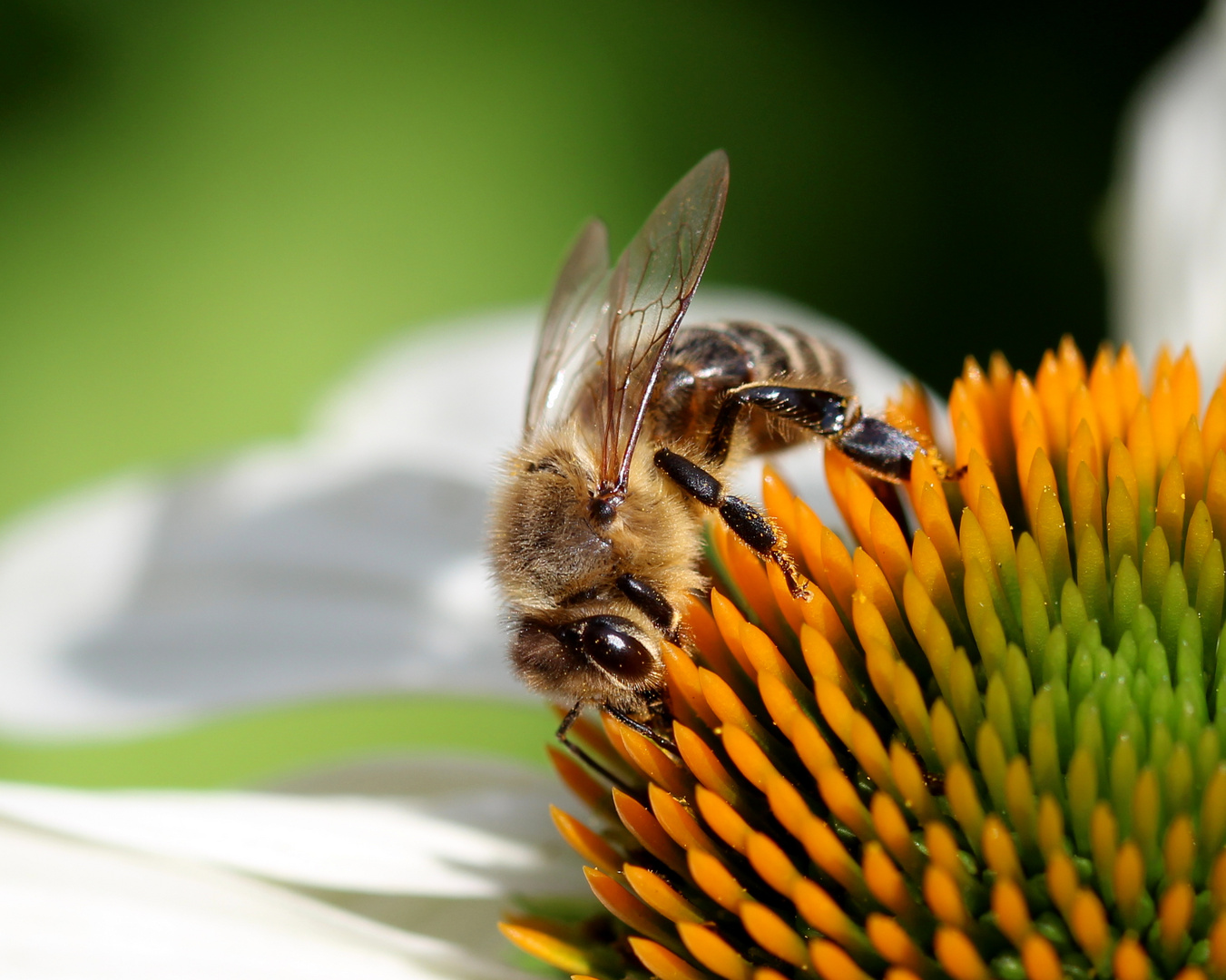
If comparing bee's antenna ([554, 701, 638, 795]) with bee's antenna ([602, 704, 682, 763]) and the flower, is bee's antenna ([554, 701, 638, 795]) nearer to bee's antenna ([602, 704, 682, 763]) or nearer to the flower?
bee's antenna ([602, 704, 682, 763])

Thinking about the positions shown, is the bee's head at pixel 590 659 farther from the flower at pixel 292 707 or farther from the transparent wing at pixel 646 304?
Answer: the flower at pixel 292 707

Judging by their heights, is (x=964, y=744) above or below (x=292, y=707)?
below

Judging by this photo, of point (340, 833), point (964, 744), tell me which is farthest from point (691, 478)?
point (340, 833)

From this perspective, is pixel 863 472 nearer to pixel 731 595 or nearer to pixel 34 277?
pixel 731 595

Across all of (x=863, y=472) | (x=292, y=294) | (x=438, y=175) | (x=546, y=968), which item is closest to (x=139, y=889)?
(x=546, y=968)

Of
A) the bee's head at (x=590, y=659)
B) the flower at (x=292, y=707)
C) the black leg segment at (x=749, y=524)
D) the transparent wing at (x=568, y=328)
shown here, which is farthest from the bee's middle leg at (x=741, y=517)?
the flower at (x=292, y=707)

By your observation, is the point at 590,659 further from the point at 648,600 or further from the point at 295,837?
the point at 295,837
